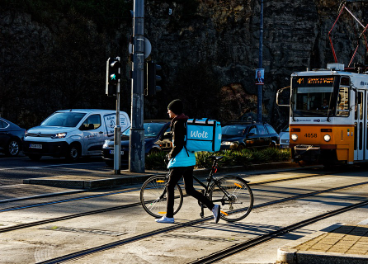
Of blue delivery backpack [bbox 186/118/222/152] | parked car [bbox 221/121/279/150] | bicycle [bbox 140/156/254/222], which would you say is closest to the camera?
blue delivery backpack [bbox 186/118/222/152]

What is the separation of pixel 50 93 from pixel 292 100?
22.4m

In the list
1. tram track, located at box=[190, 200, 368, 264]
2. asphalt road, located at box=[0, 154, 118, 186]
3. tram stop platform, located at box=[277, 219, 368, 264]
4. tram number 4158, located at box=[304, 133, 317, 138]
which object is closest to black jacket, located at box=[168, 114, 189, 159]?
tram track, located at box=[190, 200, 368, 264]

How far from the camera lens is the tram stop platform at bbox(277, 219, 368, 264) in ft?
18.0

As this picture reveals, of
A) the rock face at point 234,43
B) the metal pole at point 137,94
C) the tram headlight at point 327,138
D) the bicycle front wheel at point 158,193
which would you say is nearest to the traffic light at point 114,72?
the metal pole at point 137,94

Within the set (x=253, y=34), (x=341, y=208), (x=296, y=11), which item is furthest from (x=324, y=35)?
(x=341, y=208)

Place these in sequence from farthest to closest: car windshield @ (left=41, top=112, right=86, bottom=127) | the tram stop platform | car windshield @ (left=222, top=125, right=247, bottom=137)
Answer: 1. car windshield @ (left=222, top=125, right=247, bottom=137)
2. car windshield @ (left=41, top=112, right=86, bottom=127)
3. the tram stop platform

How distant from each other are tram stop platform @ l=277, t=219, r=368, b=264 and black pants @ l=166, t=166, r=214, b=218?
1868 millimetres

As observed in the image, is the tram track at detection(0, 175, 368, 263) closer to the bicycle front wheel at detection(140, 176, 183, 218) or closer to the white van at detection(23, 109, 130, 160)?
the bicycle front wheel at detection(140, 176, 183, 218)

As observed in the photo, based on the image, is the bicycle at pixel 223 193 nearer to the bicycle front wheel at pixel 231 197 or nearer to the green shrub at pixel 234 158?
the bicycle front wheel at pixel 231 197

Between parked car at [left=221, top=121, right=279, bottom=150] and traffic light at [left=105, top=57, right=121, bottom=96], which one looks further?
parked car at [left=221, top=121, right=279, bottom=150]

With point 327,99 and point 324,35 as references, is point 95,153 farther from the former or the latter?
point 324,35

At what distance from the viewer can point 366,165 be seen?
67.9 feet

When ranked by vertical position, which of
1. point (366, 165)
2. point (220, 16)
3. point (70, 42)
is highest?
point (220, 16)

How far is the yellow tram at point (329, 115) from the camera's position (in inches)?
683
